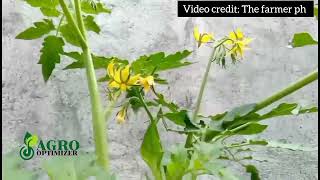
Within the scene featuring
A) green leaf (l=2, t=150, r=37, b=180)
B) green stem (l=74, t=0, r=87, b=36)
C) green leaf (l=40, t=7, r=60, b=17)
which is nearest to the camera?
green leaf (l=2, t=150, r=37, b=180)

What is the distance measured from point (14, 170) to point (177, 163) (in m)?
0.17

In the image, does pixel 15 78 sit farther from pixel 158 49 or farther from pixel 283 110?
pixel 283 110

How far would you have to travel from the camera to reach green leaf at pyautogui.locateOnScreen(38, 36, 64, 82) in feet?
2.65

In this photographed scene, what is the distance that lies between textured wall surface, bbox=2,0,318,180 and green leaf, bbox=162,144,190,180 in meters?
0.72

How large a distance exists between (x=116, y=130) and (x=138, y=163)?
11 centimetres

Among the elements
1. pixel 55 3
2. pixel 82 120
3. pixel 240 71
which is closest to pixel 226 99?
pixel 240 71

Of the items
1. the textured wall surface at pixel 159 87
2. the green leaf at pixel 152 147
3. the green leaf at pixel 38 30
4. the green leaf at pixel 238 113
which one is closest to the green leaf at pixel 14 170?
the green leaf at pixel 152 147

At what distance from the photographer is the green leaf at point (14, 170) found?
499 mm

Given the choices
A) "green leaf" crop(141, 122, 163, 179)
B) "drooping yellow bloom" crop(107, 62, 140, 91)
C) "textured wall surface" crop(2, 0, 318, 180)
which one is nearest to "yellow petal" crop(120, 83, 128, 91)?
"drooping yellow bloom" crop(107, 62, 140, 91)

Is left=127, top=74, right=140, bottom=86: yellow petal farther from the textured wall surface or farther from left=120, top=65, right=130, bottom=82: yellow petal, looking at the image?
the textured wall surface

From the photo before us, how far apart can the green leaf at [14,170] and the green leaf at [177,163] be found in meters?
0.15

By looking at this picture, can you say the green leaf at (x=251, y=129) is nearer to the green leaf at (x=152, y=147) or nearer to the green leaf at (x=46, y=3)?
the green leaf at (x=152, y=147)

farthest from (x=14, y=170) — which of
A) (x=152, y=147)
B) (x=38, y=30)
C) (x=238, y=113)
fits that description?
(x=38, y=30)

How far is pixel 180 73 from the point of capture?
4.48 ft
